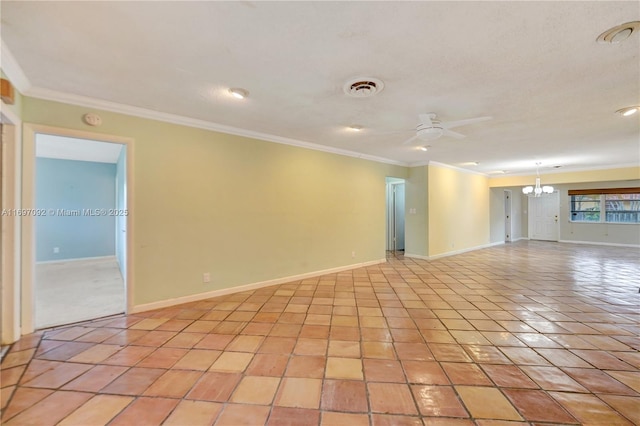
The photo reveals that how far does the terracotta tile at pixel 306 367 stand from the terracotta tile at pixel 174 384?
0.67m

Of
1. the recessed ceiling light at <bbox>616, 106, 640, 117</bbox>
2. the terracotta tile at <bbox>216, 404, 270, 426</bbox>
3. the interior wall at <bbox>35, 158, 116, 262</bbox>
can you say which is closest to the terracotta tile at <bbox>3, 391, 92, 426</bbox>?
the terracotta tile at <bbox>216, 404, 270, 426</bbox>

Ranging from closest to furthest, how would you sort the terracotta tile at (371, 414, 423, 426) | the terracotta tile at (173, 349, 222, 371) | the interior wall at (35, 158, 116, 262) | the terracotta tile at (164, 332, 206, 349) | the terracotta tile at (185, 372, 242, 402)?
the terracotta tile at (371, 414, 423, 426) → the terracotta tile at (185, 372, 242, 402) → the terracotta tile at (173, 349, 222, 371) → the terracotta tile at (164, 332, 206, 349) → the interior wall at (35, 158, 116, 262)

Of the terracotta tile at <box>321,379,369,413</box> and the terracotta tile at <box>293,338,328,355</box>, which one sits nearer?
the terracotta tile at <box>321,379,369,413</box>

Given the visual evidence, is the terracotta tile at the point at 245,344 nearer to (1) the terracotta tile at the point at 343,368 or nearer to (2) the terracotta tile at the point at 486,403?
(1) the terracotta tile at the point at 343,368

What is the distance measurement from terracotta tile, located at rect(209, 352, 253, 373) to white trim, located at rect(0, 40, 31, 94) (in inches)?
111

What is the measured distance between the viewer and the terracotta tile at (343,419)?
1.50m

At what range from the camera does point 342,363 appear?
210 cm

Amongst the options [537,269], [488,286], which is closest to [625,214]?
[537,269]

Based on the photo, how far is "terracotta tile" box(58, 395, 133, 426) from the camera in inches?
59.5

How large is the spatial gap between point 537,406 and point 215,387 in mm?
2041

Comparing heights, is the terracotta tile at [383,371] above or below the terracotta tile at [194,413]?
above

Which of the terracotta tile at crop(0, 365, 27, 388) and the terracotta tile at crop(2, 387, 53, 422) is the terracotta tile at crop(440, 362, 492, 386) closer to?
the terracotta tile at crop(2, 387, 53, 422)

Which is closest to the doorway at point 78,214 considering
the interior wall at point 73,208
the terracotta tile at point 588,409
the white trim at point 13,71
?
the interior wall at point 73,208

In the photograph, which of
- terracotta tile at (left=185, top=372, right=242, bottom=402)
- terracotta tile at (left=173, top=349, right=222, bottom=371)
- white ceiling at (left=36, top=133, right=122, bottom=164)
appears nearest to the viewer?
terracotta tile at (left=185, top=372, right=242, bottom=402)
